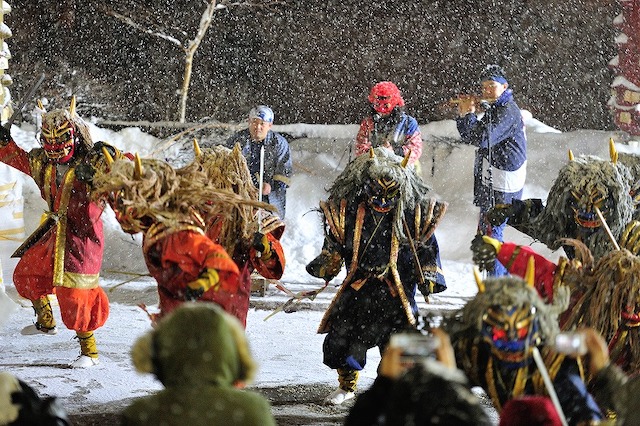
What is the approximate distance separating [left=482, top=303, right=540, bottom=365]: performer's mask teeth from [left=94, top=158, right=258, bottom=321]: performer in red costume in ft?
4.05

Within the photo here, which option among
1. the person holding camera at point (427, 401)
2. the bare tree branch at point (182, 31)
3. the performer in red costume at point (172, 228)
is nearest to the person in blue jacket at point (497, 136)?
the performer in red costume at point (172, 228)

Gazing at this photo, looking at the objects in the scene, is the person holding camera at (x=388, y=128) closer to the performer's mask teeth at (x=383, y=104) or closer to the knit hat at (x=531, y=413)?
the performer's mask teeth at (x=383, y=104)

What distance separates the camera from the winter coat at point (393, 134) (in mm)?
7973

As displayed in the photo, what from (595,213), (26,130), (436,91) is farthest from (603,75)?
(595,213)

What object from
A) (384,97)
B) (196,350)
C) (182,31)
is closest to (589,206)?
(196,350)

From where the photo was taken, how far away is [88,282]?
5.96 meters

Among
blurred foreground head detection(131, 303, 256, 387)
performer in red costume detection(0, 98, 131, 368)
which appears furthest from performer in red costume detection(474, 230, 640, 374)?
performer in red costume detection(0, 98, 131, 368)

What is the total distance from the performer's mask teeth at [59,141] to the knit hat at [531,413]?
139 inches

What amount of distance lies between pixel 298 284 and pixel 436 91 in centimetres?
431

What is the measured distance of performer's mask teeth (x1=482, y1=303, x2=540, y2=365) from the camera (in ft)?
11.4

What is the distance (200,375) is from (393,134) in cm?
533

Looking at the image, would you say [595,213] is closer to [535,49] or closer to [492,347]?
[492,347]

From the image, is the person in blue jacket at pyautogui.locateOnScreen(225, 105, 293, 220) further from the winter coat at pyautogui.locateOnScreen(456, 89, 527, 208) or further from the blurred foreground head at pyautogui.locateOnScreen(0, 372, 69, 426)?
the blurred foreground head at pyautogui.locateOnScreen(0, 372, 69, 426)

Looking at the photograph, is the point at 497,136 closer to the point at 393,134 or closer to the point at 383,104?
the point at 393,134
